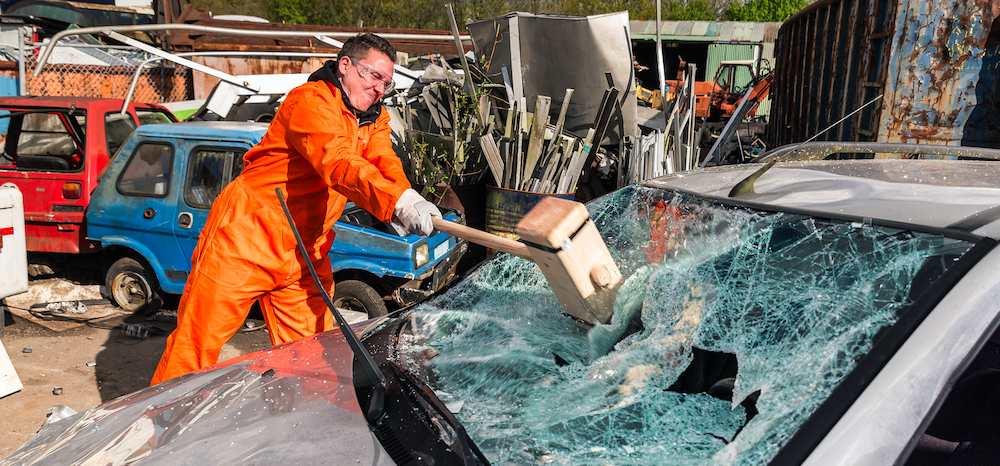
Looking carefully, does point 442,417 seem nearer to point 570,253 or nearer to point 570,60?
point 570,253

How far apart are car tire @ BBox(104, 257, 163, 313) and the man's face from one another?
126 inches

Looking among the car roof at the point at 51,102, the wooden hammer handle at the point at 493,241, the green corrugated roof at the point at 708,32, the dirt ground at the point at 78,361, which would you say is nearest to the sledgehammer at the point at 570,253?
the wooden hammer handle at the point at 493,241

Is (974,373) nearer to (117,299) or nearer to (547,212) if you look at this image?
(547,212)

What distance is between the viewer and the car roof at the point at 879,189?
1.34 meters

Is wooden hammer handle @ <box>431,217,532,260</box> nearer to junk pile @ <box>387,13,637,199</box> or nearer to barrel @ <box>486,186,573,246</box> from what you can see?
barrel @ <box>486,186,573,246</box>

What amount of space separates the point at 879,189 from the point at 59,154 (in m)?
6.38

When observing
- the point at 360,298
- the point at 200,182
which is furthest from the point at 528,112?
the point at 200,182

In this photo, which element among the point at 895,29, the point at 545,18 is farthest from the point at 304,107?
the point at 895,29

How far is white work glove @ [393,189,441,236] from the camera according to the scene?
1.98m

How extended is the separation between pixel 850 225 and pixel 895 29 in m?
4.32

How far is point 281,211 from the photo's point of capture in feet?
7.98

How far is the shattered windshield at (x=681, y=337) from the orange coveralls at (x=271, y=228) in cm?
66

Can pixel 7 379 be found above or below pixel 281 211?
below

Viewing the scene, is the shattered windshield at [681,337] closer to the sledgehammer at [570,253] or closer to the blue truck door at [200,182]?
the sledgehammer at [570,253]
